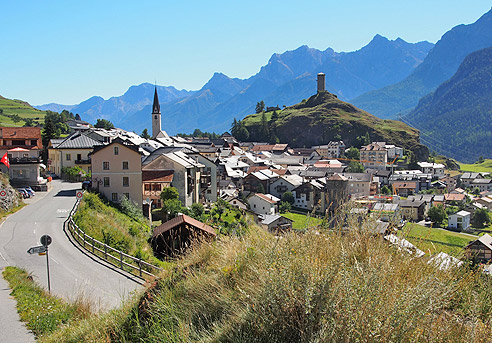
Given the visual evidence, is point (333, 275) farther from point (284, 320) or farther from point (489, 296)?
point (489, 296)

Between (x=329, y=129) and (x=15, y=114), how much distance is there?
9204 centimetres

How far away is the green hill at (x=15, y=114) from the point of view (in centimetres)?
11219

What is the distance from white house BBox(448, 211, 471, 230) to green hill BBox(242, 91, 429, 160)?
68.0 metres

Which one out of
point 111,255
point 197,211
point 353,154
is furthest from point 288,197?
point 111,255

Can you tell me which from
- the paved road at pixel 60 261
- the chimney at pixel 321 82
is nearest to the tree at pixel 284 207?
the paved road at pixel 60 261

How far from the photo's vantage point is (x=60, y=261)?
1619cm

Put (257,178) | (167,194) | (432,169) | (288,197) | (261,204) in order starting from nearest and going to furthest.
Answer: (167,194), (261,204), (288,197), (257,178), (432,169)

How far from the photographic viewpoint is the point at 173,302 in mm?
5996

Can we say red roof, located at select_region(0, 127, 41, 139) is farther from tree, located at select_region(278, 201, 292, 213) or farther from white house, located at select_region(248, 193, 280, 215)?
tree, located at select_region(278, 201, 292, 213)

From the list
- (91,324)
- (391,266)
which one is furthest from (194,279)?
(391,266)

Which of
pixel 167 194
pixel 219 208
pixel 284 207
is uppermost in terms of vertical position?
pixel 167 194

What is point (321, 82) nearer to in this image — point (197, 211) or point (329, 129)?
point (329, 129)

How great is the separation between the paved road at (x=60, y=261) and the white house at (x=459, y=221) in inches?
2458

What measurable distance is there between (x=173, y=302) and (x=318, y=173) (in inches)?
3455
